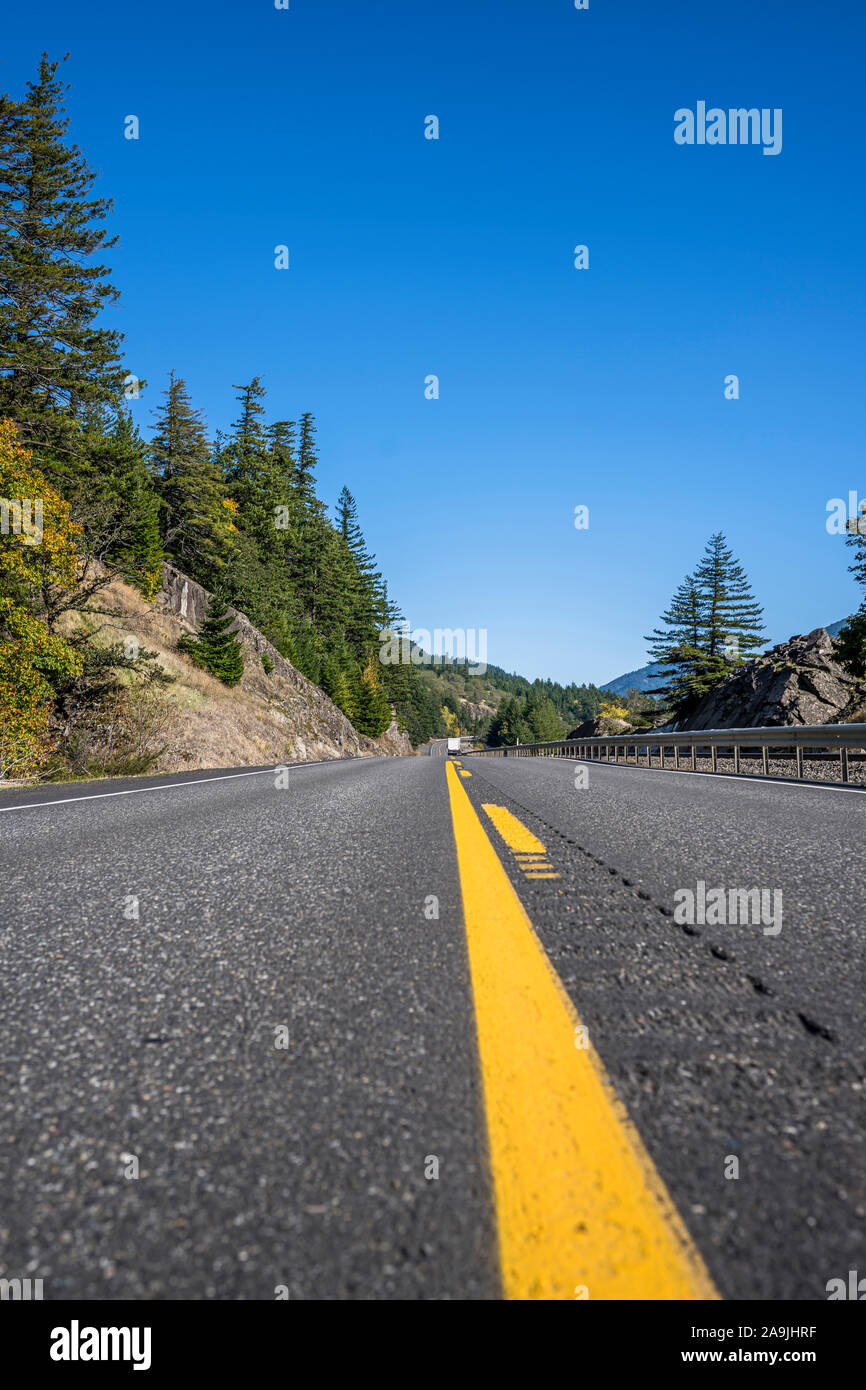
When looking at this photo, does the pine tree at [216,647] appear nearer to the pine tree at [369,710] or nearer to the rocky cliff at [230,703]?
the rocky cliff at [230,703]

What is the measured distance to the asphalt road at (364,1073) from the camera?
0.87 metres

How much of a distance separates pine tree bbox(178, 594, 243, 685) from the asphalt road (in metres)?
24.8

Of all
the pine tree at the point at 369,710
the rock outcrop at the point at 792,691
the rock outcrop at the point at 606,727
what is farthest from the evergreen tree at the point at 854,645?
the pine tree at the point at 369,710

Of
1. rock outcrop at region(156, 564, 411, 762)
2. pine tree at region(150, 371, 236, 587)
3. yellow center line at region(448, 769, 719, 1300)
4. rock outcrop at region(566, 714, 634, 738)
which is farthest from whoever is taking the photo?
rock outcrop at region(566, 714, 634, 738)

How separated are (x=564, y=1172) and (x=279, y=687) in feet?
109

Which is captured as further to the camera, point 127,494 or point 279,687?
point 279,687

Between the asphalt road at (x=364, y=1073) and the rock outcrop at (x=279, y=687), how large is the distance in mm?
27311

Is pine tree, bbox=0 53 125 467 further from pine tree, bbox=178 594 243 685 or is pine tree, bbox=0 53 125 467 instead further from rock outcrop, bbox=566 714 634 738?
rock outcrop, bbox=566 714 634 738

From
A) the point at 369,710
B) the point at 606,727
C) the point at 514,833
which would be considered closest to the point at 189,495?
the point at 369,710

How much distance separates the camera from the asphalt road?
2.85 ft

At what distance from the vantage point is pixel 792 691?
68.7 feet

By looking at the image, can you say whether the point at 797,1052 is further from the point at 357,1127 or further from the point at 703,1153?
the point at 357,1127

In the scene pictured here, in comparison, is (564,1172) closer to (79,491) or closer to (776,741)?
(776,741)

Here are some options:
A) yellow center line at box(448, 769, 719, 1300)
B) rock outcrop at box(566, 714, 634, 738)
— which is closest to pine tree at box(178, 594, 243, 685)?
rock outcrop at box(566, 714, 634, 738)
